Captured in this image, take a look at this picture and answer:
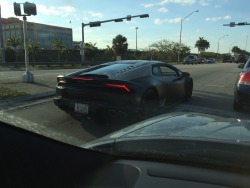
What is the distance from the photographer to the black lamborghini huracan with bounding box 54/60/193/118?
23.2ft

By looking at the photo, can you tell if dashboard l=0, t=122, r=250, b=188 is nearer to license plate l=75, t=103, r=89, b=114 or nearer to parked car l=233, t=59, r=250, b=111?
license plate l=75, t=103, r=89, b=114

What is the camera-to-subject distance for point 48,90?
41.3ft

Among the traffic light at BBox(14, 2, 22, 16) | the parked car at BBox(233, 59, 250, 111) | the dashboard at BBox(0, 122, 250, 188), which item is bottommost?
the parked car at BBox(233, 59, 250, 111)

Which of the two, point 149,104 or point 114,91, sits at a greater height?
point 114,91

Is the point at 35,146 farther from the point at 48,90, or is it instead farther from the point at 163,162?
the point at 48,90

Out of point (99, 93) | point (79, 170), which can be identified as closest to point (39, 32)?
point (99, 93)

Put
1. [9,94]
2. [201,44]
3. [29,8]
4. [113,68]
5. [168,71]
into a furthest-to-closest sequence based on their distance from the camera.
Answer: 1. [201,44]
2. [29,8]
3. [9,94]
4. [168,71]
5. [113,68]

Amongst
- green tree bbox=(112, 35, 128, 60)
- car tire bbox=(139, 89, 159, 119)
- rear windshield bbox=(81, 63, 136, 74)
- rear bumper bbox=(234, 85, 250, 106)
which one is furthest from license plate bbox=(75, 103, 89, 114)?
green tree bbox=(112, 35, 128, 60)

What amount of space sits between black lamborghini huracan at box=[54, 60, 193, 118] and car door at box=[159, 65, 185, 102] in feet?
0.98

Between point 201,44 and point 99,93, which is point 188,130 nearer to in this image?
point 99,93

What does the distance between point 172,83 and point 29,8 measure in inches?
283

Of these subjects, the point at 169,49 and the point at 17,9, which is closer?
the point at 17,9

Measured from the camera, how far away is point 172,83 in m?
9.30

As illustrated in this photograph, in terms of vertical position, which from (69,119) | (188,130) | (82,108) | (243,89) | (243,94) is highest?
(188,130)
